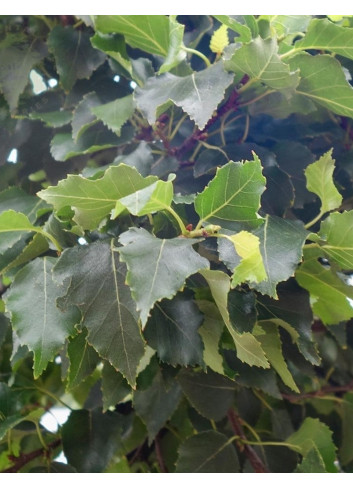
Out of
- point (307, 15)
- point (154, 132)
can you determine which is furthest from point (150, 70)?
point (307, 15)

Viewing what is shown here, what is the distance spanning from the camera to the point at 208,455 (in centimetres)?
60

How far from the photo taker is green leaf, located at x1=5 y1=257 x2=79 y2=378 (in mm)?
442

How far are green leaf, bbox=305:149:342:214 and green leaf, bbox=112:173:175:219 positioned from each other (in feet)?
0.51

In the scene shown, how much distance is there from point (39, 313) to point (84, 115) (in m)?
0.23

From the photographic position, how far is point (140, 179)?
17.1 inches

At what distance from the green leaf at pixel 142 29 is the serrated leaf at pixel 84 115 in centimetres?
7

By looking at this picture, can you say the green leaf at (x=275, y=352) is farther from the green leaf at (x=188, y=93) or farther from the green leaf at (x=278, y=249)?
the green leaf at (x=188, y=93)

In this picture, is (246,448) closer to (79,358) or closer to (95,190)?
(79,358)

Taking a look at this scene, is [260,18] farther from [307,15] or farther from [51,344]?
[51,344]

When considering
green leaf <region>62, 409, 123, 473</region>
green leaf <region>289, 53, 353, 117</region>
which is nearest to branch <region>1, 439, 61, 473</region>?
green leaf <region>62, 409, 123, 473</region>

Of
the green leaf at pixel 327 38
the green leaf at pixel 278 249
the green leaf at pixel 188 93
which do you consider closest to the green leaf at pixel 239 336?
the green leaf at pixel 278 249

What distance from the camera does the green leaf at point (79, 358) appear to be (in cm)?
49

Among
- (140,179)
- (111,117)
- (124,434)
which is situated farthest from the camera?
(124,434)

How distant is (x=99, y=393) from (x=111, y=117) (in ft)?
1.03
